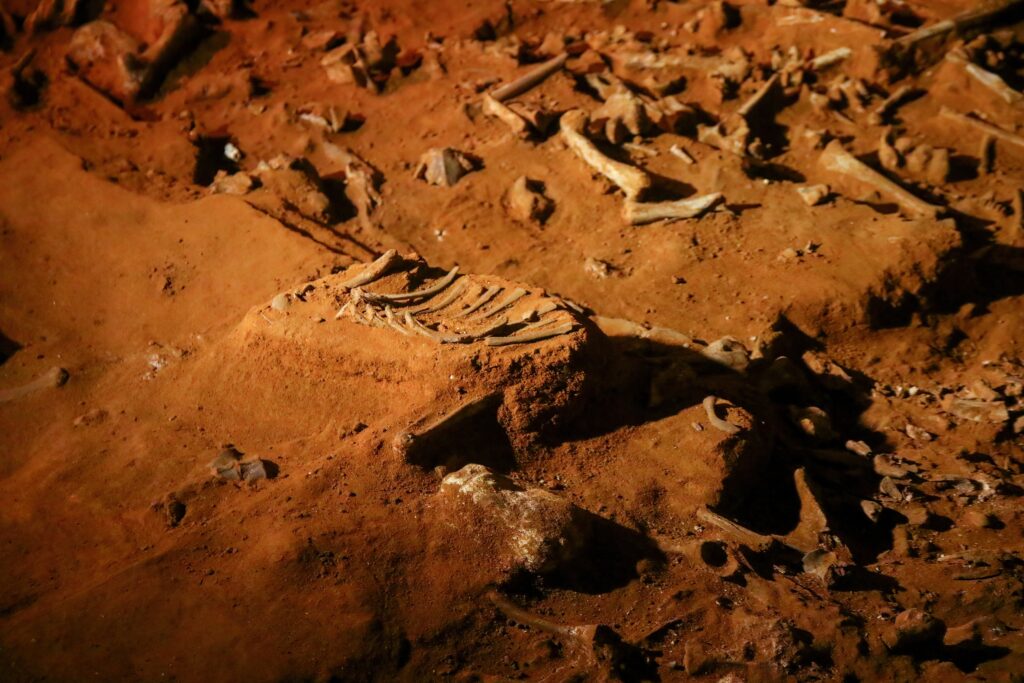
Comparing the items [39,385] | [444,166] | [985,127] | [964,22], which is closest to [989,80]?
[985,127]

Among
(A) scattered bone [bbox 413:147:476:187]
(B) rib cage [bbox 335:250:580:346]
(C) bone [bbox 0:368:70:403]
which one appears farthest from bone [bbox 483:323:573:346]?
(A) scattered bone [bbox 413:147:476:187]

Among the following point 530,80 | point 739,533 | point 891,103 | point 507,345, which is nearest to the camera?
point 739,533

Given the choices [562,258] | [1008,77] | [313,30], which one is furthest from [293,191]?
[1008,77]

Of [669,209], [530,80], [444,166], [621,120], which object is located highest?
[530,80]

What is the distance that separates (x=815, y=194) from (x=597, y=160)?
1.67 metres

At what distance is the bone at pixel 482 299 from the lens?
407cm

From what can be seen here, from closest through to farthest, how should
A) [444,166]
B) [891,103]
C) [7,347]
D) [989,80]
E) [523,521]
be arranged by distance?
[523,521], [7,347], [444,166], [989,80], [891,103]

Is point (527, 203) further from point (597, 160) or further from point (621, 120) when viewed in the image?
point (621, 120)

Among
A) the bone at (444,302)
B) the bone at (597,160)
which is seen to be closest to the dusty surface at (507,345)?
the bone at (444,302)

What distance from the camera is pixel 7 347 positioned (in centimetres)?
500

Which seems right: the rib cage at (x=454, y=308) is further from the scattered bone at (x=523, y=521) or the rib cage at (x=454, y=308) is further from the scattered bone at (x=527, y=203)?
the scattered bone at (x=527, y=203)

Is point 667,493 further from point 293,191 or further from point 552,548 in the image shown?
point 293,191

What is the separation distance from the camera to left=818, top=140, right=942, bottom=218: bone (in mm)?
5832

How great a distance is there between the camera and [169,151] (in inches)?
260
